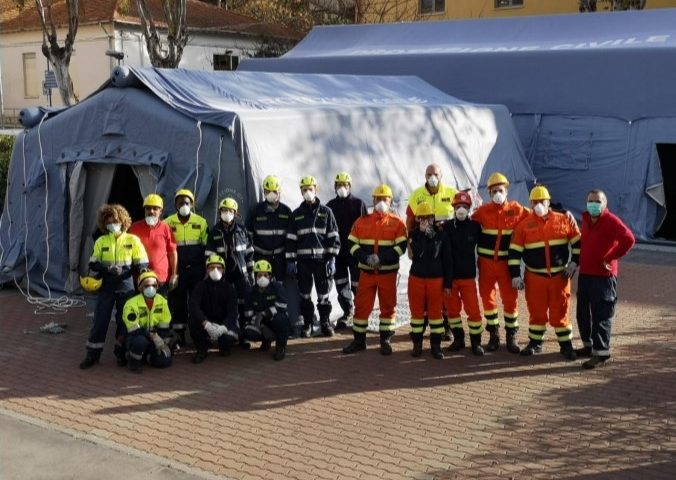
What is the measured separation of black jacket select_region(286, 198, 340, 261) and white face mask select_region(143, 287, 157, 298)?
1.76 metres

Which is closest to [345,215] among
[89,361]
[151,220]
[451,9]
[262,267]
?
[262,267]

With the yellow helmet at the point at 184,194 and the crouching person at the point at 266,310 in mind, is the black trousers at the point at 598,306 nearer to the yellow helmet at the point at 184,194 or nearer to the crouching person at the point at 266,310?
the crouching person at the point at 266,310

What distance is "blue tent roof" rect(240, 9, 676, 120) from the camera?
1759 cm

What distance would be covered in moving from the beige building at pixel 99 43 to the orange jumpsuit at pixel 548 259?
99.2 feet

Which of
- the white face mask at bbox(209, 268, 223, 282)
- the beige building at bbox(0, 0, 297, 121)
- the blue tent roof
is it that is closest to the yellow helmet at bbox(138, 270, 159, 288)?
the white face mask at bbox(209, 268, 223, 282)

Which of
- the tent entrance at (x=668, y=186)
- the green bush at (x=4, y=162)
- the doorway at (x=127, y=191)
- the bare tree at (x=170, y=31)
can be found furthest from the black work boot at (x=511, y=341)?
the bare tree at (x=170, y=31)

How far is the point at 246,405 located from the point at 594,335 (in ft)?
12.7

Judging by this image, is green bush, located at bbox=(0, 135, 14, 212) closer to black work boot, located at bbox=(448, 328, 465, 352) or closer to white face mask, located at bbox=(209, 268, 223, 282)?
white face mask, located at bbox=(209, 268, 223, 282)

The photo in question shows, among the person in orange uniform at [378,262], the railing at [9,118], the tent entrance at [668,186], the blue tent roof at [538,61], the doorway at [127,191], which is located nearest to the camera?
the person in orange uniform at [378,262]

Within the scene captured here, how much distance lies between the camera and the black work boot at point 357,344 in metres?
9.94

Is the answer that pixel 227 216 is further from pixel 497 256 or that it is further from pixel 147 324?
pixel 497 256

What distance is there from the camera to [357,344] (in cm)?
998

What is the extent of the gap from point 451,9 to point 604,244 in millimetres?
27897

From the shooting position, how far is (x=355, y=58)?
70.5ft
